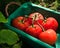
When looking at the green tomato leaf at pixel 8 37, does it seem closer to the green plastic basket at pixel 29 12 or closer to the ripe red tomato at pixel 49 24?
the green plastic basket at pixel 29 12

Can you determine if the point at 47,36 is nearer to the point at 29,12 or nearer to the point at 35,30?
the point at 35,30

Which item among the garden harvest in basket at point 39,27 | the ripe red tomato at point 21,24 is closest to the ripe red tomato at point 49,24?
the garden harvest in basket at point 39,27

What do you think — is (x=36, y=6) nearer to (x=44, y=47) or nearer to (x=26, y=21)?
(x=26, y=21)

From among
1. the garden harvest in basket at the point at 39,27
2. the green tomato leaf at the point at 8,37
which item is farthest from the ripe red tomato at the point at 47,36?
the green tomato leaf at the point at 8,37

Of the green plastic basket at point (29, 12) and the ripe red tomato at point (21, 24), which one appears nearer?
the green plastic basket at point (29, 12)

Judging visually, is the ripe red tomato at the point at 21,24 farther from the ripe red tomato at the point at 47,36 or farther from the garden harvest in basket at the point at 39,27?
the ripe red tomato at the point at 47,36

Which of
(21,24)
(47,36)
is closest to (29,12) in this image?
(21,24)
